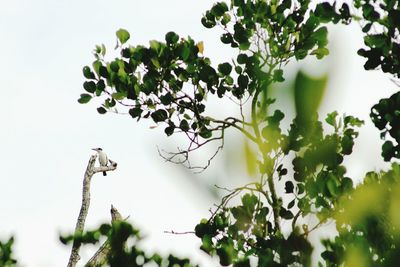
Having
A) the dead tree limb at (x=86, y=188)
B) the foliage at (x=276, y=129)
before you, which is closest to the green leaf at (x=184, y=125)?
the foliage at (x=276, y=129)

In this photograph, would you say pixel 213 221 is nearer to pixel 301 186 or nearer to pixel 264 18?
pixel 301 186

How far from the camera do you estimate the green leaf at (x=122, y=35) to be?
5.54 meters

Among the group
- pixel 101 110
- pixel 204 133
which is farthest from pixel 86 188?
pixel 204 133

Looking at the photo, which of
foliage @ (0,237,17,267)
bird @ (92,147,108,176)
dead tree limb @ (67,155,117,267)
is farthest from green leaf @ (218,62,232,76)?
bird @ (92,147,108,176)

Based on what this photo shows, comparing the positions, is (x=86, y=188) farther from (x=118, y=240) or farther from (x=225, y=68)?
(x=118, y=240)

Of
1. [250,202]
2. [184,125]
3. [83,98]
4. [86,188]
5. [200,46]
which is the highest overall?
[86,188]

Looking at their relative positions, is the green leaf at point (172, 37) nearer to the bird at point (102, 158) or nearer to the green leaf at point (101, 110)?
the green leaf at point (101, 110)

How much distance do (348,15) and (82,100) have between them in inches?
122

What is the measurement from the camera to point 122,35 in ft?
18.2

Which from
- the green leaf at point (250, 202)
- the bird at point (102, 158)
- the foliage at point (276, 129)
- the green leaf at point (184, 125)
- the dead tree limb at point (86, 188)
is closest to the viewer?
the foliage at point (276, 129)

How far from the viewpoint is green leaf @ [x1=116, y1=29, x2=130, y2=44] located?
18.2ft

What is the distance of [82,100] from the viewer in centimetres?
587

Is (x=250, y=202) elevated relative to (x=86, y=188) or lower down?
lower down

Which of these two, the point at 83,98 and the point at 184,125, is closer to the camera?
the point at 184,125
